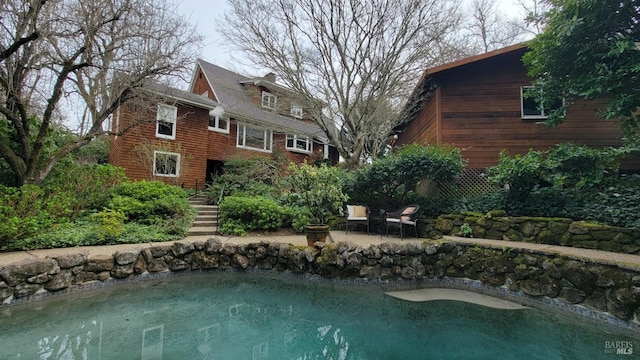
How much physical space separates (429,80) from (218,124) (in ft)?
32.8

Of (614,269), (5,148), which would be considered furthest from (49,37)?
(614,269)

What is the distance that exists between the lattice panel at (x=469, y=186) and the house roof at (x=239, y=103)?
720cm

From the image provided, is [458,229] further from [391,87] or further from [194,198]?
[194,198]

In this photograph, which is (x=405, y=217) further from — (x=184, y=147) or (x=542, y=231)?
(x=184, y=147)

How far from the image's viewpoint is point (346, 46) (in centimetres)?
980

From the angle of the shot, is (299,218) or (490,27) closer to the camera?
(299,218)

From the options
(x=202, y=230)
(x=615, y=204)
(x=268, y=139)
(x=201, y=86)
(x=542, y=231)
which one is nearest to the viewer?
(x=615, y=204)

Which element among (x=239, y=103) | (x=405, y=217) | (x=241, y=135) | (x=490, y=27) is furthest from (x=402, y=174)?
(x=490, y=27)

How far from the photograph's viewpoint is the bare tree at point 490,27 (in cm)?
1373

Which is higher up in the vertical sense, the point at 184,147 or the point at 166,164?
the point at 184,147

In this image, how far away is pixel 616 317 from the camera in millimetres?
3557

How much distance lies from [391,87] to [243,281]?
873cm

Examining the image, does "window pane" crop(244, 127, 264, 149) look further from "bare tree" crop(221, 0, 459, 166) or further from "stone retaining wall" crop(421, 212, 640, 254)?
"stone retaining wall" crop(421, 212, 640, 254)

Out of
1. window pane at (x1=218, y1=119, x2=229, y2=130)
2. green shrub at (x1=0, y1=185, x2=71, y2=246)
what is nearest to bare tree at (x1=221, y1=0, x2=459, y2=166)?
window pane at (x1=218, y1=119, x2=229, y2=130)
